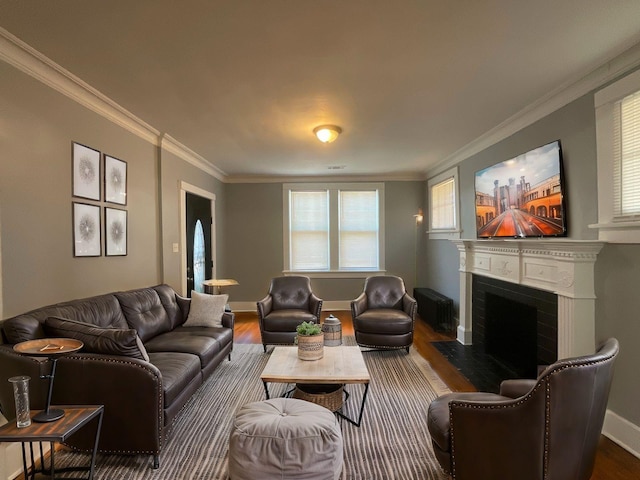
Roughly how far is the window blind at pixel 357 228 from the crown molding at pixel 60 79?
4051mm

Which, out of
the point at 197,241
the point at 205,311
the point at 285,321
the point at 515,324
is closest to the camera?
the point at 515,324

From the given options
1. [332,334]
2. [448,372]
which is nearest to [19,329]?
[332,334]

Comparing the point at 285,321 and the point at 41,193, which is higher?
the point at 41,193

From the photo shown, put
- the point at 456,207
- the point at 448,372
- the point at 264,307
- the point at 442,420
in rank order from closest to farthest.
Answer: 1. the point at 442,420
2. the point at 448,372
3. the point at 264,307
4. the point at 456,207

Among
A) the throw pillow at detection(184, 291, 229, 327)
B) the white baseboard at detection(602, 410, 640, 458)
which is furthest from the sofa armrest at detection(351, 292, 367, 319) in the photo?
the white baseboard at detection(602, 410, 640, 458)

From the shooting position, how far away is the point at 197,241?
214 inches

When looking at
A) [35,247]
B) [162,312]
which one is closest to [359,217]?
[162,312]

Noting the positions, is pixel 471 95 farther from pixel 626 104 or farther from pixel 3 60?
pixel 3 60

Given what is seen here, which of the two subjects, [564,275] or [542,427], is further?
[564,275]

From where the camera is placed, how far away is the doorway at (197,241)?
16.6 ft

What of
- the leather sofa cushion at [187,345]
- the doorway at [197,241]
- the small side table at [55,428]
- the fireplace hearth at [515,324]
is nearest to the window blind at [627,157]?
the fireplace hearth at [515,324]

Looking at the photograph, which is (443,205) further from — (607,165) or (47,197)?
(47,197)

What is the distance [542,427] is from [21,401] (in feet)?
8.12

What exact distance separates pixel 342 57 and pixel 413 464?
2.69 meters
